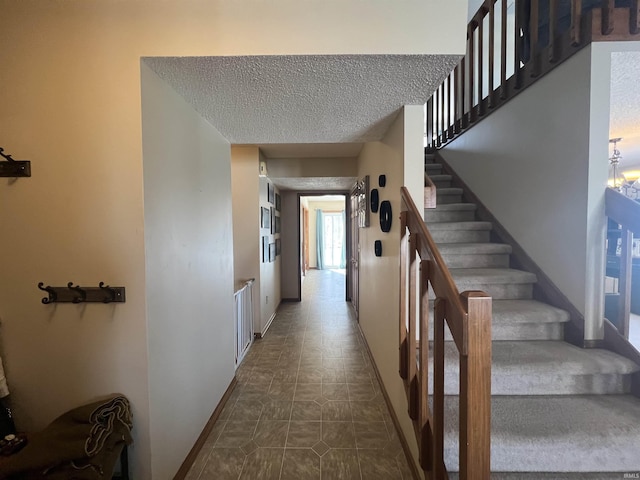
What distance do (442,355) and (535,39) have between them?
2.57 meters

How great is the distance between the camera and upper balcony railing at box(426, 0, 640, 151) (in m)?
1.66

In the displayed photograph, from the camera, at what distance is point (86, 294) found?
1.24 m

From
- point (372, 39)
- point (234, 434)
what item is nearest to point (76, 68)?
point (372, 39)

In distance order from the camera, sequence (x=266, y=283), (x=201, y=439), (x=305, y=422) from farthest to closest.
A: (x=266, y=283) < (x=305, y=422) < (x=201, y=439)

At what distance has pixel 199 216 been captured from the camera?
1.81 metres

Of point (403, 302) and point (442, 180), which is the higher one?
point (442, 180)

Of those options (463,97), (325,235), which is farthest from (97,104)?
(325,235)

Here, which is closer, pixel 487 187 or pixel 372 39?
pixel 372 39

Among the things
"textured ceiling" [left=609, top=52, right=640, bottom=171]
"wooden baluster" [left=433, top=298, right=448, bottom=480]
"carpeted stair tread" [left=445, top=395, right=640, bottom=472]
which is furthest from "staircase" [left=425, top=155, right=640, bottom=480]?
"textured ceiling" [left=609, top=52, right=640, bottom=171]

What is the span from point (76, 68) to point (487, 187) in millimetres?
3181

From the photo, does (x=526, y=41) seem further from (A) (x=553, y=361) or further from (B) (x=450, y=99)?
Answer: (A) (x=553, y=361)

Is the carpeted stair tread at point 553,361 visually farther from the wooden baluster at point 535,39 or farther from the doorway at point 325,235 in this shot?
the doorway at point 325,235

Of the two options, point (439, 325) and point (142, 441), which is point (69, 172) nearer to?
point (142, 441)

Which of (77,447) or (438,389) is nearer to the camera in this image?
(77,447)
